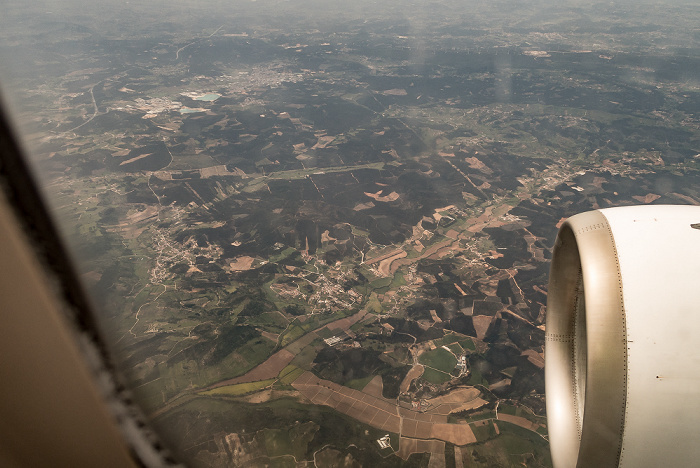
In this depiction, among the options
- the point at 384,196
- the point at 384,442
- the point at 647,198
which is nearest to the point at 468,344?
the point at 384,442

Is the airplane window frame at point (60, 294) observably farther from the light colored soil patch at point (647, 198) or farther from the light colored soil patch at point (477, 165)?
the light colored soil patch at point (477, 165)

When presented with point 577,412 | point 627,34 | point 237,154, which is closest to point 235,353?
point 577,412

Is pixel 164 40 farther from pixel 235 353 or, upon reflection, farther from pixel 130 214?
pixel 235 353

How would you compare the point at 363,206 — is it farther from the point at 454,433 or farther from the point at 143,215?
the point at 454,433

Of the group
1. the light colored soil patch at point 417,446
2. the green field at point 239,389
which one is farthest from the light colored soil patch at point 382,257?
the light colored soil patch at point 417,446

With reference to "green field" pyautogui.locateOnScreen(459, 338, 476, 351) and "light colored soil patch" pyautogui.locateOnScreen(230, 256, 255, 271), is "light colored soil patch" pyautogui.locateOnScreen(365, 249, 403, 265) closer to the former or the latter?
"light colored soil patch" pyautogui.locateOnScreen(230, 256, 255, 271)
